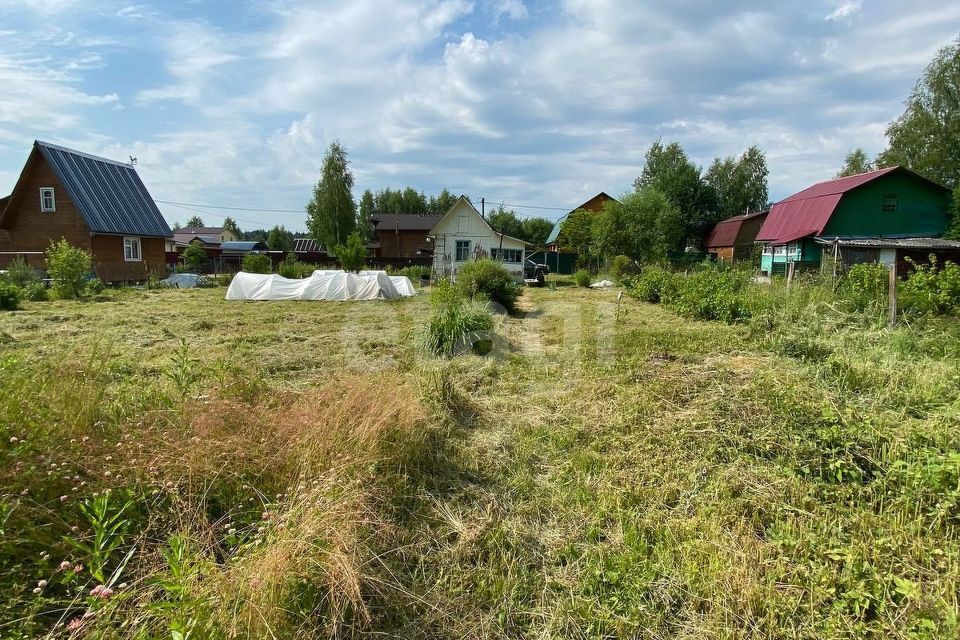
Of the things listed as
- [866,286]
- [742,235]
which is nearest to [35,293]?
[866,286]

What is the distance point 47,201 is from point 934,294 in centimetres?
2979

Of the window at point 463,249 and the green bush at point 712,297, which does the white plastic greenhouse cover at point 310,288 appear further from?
the window at point 463,249

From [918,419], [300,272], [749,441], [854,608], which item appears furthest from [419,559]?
[300,272]

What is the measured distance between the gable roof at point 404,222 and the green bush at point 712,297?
103 ft

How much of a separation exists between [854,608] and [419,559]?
221 centimetres

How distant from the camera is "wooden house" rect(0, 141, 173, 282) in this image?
790 inches

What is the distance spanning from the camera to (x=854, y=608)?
2.27m

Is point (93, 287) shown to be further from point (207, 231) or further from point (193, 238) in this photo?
point (207, 231)

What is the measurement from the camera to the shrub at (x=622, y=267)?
24656 mm

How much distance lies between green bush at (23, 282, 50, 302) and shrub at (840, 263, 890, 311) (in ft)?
69.5

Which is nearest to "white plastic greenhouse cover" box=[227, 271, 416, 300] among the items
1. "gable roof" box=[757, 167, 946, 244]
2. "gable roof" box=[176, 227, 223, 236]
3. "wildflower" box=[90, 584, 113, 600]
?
"wildflower" box=[90, 584, 113, 600]

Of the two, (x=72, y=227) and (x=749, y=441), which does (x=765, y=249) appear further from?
(x=72, y=227)

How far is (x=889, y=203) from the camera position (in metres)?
22.7

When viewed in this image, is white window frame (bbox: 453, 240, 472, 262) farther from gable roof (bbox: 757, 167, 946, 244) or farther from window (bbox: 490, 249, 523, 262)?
gable roof (bbox: 757, 167, 946, 244)
